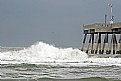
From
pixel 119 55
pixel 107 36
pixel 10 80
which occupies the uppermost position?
pixel 107 36

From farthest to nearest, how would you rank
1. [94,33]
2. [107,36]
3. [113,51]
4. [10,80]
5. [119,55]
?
[94,33] < [107,36] < [113,51] < [119,55] < [10,80]

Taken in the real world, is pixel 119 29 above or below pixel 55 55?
above

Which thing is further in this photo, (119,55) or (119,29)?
(119,29)

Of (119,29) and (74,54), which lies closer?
(119,29)

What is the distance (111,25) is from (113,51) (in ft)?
14.2

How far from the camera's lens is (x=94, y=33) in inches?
2141

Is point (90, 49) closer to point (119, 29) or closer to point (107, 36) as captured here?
point (107, 36)

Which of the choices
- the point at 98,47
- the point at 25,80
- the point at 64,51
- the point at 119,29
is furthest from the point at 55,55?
the point at 25,80

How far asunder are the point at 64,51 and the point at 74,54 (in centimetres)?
171

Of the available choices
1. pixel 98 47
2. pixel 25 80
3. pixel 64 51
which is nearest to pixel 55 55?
pixel 64 51

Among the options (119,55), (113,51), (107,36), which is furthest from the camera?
(107,36)

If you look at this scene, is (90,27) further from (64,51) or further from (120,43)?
(120,43)

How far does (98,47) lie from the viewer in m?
51.6

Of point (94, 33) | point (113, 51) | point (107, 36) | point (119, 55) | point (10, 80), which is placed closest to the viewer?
point (10, 80)
